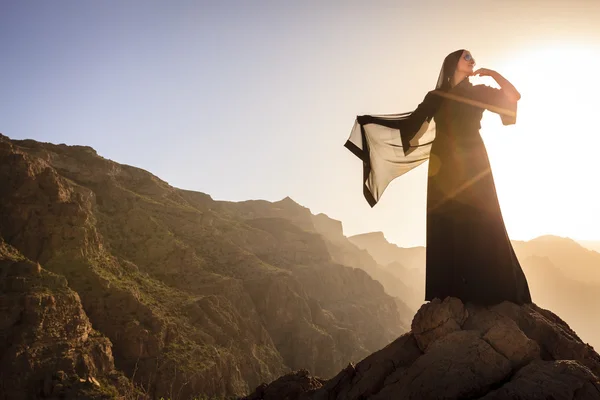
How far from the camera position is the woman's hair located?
5.42 metres

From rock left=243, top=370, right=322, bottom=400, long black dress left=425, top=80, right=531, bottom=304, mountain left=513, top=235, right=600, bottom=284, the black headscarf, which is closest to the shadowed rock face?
long black dress left=425, top=80, right=531, bottom=304

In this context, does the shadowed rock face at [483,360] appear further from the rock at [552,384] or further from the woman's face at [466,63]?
the woman's face at [466,63]

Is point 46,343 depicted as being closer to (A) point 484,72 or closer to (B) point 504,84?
(A) point 484,72

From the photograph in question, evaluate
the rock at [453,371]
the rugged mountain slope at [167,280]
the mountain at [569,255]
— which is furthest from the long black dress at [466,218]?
Answer: the mountain at [569,255]

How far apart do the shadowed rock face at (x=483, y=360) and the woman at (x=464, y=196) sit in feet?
1.00

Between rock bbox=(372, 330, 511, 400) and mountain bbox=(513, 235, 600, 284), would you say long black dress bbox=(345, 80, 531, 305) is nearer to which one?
rock bbox=(372, 330, 511, 400)

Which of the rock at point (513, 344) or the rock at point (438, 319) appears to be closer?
the rock at point (513, 344)

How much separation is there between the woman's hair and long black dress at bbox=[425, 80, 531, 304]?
15 centimetres

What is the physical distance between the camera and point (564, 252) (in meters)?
152

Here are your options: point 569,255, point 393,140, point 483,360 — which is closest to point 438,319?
point 483,360

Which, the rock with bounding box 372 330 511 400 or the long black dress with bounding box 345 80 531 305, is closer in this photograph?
the rock with bounding box 372 330 511 400

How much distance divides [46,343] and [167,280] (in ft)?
54.5

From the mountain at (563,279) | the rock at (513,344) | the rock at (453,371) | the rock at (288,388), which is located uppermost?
the rock at (513,344)

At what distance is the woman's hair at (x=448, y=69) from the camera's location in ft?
17.8
